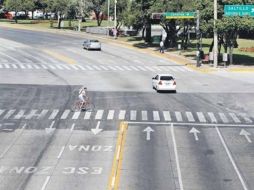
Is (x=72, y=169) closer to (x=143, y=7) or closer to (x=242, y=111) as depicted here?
(x=242, y=111)

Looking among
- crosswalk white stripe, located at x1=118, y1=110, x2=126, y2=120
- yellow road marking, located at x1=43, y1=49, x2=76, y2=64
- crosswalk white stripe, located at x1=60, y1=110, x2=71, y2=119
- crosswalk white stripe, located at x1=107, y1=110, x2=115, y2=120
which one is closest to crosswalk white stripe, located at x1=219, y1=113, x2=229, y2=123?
crosswalk white stripe, located at x1=118, y1=110, x2=126, y2=120

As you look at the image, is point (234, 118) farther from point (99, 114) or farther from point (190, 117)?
point (99, 114)

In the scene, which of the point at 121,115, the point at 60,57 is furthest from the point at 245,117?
the point at 60,57

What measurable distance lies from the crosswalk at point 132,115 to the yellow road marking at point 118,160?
2.89 metres

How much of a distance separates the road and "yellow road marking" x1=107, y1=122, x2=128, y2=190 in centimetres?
5

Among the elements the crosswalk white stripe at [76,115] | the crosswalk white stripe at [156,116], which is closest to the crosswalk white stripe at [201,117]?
the crosswalk white stripe at [156,116]

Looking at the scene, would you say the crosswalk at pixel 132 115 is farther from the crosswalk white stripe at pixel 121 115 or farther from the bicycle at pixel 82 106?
the bicycle at pixel 82 106

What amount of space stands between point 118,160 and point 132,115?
504 inches

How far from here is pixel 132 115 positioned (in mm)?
44344

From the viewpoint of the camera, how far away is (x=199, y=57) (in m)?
75.3

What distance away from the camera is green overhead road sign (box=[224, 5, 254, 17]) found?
70.7 meters

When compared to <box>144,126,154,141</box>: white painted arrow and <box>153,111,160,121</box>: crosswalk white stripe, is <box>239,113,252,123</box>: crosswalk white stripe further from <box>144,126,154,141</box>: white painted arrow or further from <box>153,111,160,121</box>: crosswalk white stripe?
<box>144,126,154,141</box>: white painted arrow

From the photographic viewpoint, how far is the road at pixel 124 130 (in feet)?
93.6

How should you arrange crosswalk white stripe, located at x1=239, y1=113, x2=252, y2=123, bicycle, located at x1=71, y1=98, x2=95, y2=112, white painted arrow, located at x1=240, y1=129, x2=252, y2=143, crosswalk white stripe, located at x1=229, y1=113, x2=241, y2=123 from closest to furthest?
1. white painted arrow, located at x1=240, y1=129, x2=252, y2=143
2. crosswalk white stripe, located at x1=229, y1=113, x2=241, y2=123
3. crosswalk white stripe, located at x1=239, y1=113, x2=252, y2=123
4. bicycle, located at x1=71, y1=98, x2=95, y2=112
